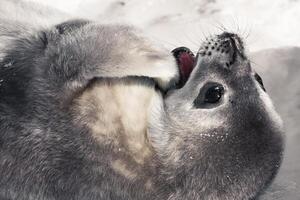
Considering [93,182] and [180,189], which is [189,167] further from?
[93,182]

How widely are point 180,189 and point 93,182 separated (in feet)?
1.23

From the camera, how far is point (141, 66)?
3.67 meters

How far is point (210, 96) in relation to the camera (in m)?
3.72

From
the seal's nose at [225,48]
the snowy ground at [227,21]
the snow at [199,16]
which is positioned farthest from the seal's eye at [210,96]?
the snow at [199,16]

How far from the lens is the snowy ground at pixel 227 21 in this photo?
5.11 meters

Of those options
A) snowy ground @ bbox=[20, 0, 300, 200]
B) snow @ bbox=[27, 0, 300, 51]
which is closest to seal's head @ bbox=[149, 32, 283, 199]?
snowy ground @ bbox=[20, 0, 300, 200]

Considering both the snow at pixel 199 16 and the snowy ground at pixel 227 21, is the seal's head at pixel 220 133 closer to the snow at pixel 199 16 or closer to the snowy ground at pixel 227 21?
the snowy ground at pixel 227 21

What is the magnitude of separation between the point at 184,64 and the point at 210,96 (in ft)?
0.85

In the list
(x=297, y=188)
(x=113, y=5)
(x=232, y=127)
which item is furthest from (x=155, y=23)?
(x=232, y=127)

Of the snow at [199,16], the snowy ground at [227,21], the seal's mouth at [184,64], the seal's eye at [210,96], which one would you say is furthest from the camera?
the snow at [199,16]

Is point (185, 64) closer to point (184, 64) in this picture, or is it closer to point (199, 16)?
point (184, 64)

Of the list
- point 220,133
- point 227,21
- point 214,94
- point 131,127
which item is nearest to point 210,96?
point 214,94

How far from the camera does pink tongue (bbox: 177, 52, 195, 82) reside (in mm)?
3866

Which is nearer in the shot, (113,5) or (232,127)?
(232,127)
